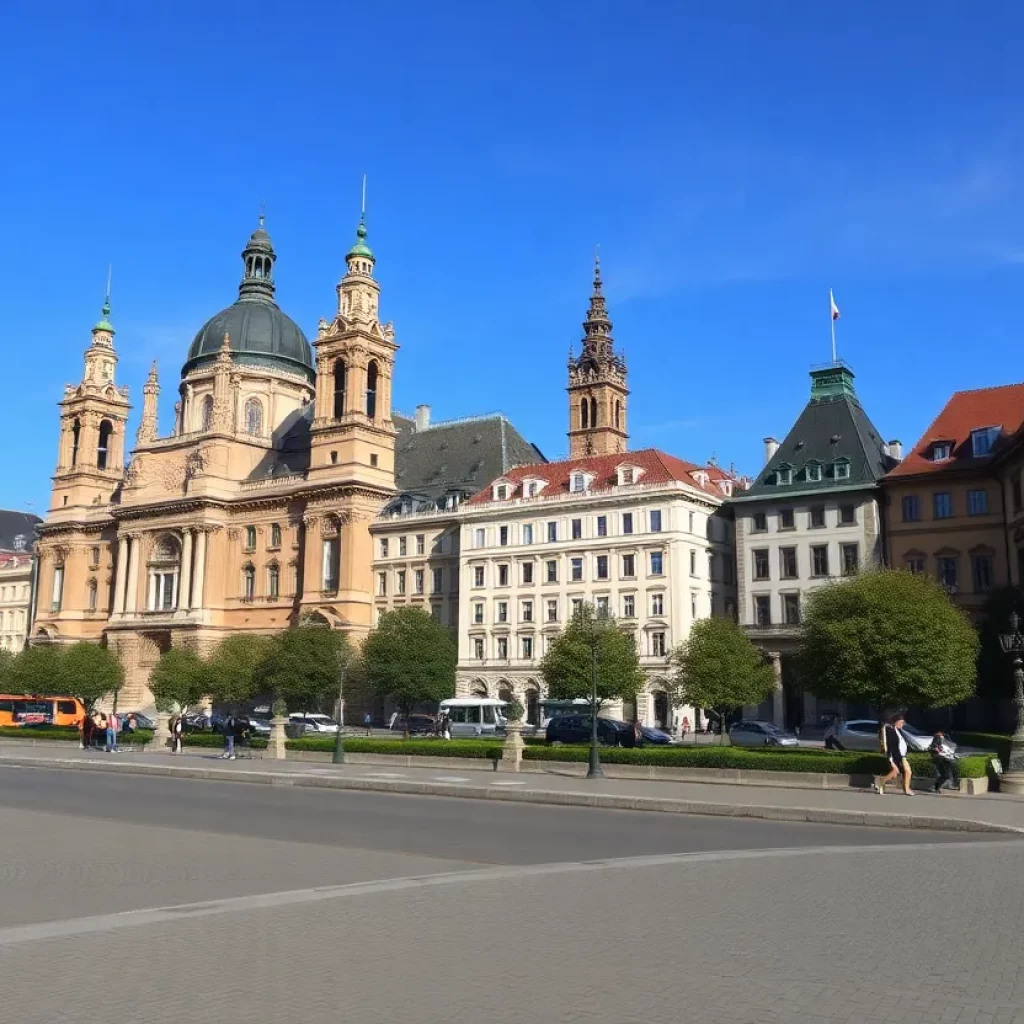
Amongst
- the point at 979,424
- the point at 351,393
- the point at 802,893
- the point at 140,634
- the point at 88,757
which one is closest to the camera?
the point at 802,893

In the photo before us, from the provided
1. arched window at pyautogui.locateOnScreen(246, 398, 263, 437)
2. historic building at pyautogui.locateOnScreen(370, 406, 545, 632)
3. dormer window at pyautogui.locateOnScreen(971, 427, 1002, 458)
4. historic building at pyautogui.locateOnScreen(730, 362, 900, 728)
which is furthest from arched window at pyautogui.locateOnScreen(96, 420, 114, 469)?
dormer window at pyautogui.locateOnScreen(971, 427, 1002, 458)

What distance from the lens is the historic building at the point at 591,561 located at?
6919cm

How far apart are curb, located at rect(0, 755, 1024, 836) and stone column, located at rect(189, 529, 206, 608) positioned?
53.0m

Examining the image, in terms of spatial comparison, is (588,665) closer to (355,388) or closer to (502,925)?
(355,388)

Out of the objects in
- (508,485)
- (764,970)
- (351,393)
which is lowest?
(764,970)

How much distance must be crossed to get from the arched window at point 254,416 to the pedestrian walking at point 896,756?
80845 mm

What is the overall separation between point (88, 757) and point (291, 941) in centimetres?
3725

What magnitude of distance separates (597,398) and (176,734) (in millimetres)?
71360

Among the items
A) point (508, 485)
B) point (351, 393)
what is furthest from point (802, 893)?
point (351, 393)

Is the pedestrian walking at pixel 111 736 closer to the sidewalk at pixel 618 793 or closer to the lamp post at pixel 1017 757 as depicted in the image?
the sidewalk at pixel 618 793

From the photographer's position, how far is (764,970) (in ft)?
31.4

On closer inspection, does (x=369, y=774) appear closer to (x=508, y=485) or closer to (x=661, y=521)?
(x=661, y=521)

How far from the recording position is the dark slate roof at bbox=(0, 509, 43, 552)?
5650 inches

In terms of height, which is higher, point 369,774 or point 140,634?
point 140,634
